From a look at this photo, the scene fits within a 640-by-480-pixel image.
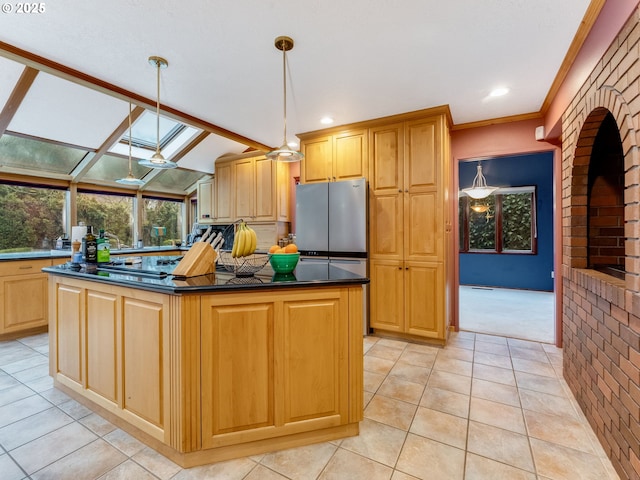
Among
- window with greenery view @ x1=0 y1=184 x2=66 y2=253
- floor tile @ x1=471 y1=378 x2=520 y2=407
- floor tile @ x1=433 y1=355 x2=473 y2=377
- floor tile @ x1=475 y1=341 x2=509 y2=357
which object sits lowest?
floor tile @ x1=471 y1=378 x2=520 y2=407

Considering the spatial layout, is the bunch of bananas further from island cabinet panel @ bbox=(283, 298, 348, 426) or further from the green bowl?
island cabinet panel @ bbox=(283, 298, 348, 426)

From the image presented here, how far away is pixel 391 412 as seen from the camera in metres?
1.95

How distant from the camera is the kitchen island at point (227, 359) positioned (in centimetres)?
145

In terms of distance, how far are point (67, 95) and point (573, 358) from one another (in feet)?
16.1

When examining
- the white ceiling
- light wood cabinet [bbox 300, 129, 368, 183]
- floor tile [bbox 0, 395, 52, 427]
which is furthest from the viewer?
light wood cabinet [bbox 300, 129, 368, 183]

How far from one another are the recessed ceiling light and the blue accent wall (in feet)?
10.9

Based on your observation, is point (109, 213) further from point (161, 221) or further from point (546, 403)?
point (546, 403)

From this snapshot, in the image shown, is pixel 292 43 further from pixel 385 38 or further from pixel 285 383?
pixel 285 383

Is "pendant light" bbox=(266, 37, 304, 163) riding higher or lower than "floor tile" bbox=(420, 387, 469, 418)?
higher

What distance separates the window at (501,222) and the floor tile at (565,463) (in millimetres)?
5461

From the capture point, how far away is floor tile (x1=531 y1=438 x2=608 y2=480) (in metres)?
1.42

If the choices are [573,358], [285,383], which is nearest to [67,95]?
[285,383]

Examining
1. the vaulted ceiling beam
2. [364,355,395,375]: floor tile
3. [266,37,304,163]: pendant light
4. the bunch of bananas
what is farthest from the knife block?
the vaulted ceiling beam

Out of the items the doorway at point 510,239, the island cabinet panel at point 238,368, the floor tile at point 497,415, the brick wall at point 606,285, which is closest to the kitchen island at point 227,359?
the island cabinet panel at point 238,368
